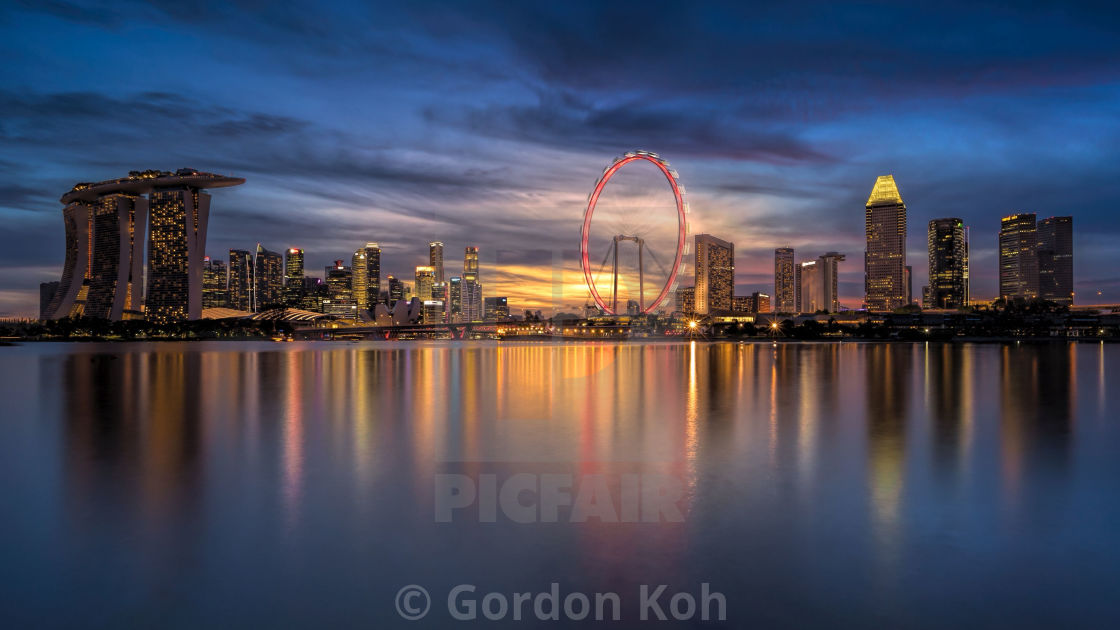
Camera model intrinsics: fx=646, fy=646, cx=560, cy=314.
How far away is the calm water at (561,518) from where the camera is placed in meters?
8.05

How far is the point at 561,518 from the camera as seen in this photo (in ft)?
37.0

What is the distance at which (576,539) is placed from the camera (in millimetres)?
10094

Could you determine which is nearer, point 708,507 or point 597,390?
point 708,507

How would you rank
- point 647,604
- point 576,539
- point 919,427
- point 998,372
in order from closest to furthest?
1. point 647,604
2. point 576,539
3. point 919,427
4. point 998,372

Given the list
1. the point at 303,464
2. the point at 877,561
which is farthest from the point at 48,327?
the point at 877,561

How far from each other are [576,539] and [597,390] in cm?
2573

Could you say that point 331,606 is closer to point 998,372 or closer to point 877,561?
point 877,561

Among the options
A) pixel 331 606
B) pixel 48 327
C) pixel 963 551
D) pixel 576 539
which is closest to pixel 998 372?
pixel 963 551

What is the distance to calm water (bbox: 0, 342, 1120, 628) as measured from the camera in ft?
26.4

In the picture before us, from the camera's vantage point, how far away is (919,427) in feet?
72.3

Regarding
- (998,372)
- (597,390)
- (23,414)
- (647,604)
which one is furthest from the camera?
(998,372)

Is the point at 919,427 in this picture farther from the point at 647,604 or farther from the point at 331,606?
the point at 331,606

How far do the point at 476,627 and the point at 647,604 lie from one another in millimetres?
2091

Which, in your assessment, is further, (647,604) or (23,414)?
(23,414)
